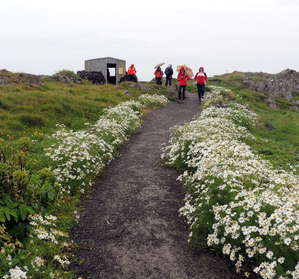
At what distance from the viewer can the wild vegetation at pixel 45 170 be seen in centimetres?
576

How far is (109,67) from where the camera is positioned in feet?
153

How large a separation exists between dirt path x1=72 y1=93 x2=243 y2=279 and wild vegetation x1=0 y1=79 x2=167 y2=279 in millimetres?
441

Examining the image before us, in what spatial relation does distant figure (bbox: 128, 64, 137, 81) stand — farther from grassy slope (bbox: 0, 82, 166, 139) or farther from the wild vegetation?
the wild vegetation

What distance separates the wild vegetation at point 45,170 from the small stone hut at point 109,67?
24.2 meters

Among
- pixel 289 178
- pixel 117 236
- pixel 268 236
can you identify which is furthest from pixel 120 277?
pixel 289 178

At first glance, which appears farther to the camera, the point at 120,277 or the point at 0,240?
the point at 120,277

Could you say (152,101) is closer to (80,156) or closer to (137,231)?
(80,156)

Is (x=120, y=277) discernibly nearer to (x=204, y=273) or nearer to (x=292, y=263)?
(x=204, y=273)

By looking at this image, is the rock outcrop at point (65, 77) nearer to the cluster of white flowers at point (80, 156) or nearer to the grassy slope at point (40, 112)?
the grassy slope at point (40, 112)

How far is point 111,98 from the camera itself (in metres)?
26.8

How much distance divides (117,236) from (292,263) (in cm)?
365

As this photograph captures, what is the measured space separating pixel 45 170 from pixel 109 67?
41137mm

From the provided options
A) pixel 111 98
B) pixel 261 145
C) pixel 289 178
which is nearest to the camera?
pixel 289 178

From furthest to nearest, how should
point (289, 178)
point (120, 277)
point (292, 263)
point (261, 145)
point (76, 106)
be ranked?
point (76, 106) < point (261, 145) < point (289, 178) < point (120, 277) < point (292, 263)
